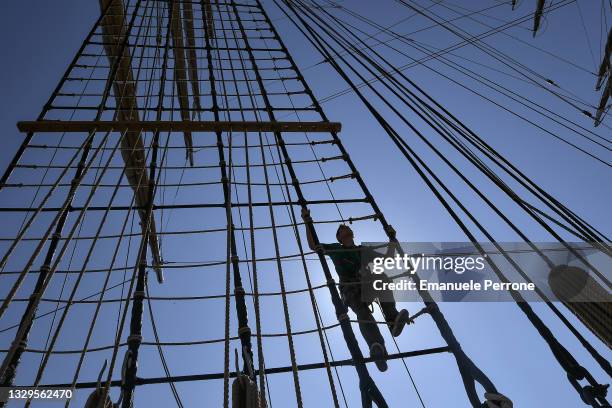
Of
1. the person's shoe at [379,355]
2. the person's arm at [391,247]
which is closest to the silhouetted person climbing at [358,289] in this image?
the person's shoe at [379,355]

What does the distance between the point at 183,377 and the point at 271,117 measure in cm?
296

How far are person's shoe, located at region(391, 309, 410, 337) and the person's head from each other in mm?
1015

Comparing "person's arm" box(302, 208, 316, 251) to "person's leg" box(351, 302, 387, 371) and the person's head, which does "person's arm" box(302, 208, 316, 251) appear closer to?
the person's head

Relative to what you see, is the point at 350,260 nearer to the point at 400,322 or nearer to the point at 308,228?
the point at 308,228

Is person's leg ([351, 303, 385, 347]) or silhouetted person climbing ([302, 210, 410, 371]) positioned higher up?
silhouetted person climbing ([302, 210, 410, 371])

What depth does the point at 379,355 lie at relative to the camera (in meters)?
3.00

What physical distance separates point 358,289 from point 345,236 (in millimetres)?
579

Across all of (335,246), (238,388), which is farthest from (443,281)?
(238,388)

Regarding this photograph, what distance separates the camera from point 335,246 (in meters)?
3.97

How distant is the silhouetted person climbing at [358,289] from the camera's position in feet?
10.1

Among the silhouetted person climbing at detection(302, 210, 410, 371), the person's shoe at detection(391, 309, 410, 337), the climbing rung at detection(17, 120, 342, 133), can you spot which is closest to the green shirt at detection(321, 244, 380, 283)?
the silhouetted person climbing at detection(302, 210, 410, 371)

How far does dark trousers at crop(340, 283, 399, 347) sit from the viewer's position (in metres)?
3.30

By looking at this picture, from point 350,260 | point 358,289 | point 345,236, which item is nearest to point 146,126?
point 345,236

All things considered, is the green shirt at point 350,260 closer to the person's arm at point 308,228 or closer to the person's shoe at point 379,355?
the person's arm at point 308,228
